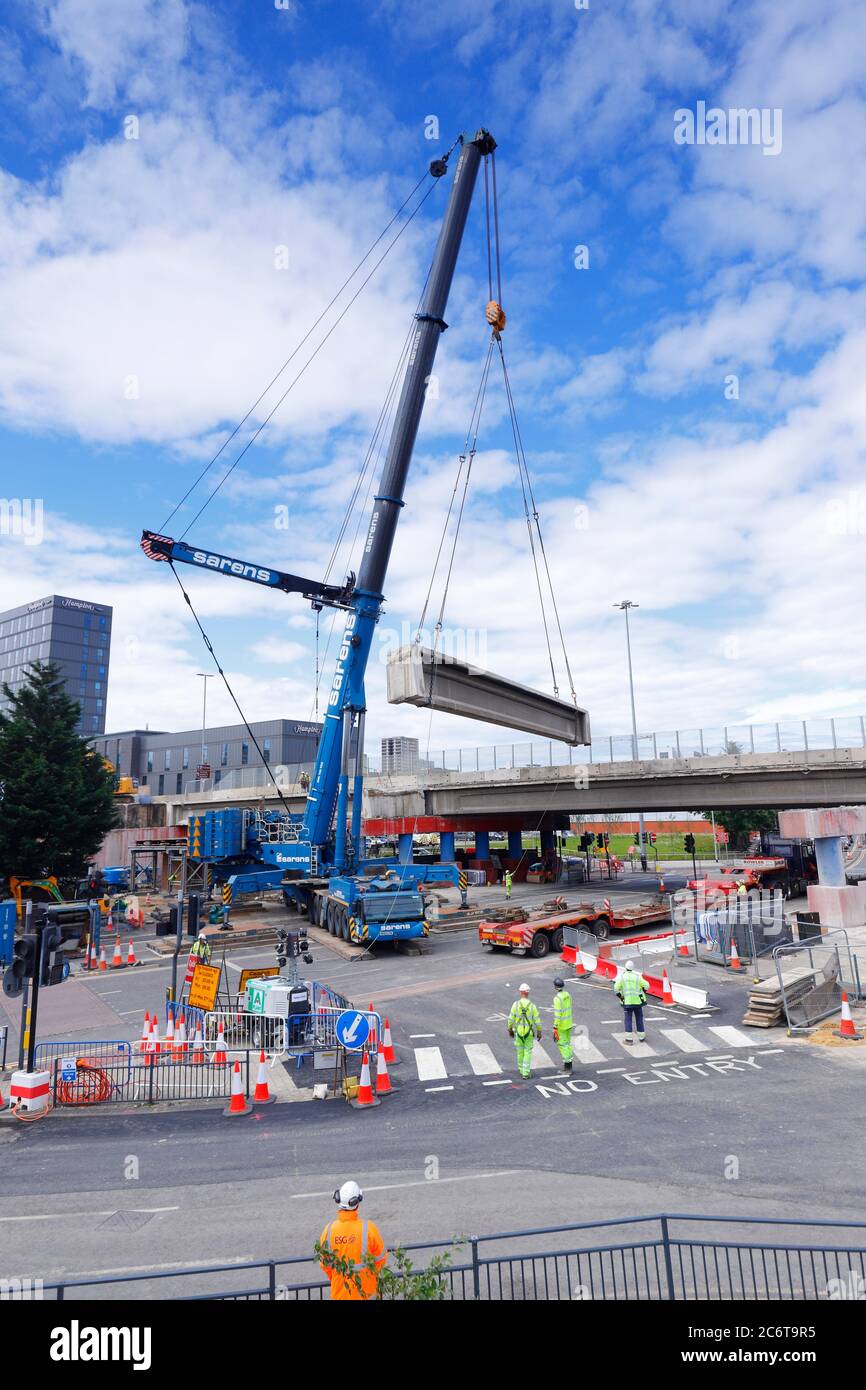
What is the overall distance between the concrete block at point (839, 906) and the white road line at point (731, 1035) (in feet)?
41.1

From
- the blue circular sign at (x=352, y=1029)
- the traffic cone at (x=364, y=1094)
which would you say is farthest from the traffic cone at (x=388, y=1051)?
the traffic cone at (x=364, y=1094)

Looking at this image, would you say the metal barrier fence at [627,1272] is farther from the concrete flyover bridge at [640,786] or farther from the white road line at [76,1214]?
the concrete flyover bridge at [640,786]

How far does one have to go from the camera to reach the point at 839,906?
26312 mm

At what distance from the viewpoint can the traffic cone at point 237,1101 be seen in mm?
12164

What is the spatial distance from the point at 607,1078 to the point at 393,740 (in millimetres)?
72410

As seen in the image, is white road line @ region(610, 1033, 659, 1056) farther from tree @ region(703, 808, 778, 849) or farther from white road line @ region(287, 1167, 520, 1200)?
tree @ region(703, 808, 778, 849)

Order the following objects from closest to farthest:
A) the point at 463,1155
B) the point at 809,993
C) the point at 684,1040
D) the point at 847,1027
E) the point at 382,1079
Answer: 1. the point at 463,1155
2. the point at 382,1079
3. the point at 847,1027
4. the point at 684,1040
5. the point at 809,993

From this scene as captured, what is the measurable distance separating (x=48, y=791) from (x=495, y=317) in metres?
26.0

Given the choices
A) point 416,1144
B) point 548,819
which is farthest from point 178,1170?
point 548,819

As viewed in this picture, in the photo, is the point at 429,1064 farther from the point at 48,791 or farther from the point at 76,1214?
the point at 48,791

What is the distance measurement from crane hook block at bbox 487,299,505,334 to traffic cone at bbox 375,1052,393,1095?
854 inches

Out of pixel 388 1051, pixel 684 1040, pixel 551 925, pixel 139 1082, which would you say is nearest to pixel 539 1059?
pixel 388 1051
